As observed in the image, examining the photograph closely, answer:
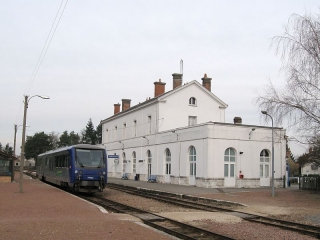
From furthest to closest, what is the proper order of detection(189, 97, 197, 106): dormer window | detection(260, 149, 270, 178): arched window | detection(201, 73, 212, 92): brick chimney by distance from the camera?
detection(201, 73, 212, 92): brick chimney → detection(189, 97, 197, 106): dormer window → detection(260, 149, 270, 178): arched window

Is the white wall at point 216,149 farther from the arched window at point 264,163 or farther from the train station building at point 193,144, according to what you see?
the arched window at point 264,163

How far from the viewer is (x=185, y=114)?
40781mm

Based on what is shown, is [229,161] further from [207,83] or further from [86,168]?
[86,168]

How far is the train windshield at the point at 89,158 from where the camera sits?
2277cm

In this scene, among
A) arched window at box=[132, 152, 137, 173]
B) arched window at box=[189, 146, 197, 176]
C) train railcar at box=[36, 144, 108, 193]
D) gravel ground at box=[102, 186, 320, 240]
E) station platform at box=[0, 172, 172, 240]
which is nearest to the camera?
station platform at box=[0, 172, 172, 240]

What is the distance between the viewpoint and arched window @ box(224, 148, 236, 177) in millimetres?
31797

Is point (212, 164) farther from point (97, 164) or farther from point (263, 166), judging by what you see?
point (97, 164)

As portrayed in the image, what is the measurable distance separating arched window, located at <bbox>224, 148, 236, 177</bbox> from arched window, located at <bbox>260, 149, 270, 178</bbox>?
3185mm

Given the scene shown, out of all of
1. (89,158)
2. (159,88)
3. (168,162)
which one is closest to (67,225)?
(89,158)

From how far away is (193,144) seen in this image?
108 ft

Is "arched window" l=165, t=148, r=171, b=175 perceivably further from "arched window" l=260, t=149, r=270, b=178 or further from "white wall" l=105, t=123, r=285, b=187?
"arched window" l=260, t=149, r=270, b=178

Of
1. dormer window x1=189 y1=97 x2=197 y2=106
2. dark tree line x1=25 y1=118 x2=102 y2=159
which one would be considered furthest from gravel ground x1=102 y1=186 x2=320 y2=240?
dark tree line x1=25 y1=118 x2=102 y2=159

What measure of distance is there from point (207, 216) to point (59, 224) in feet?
19.8

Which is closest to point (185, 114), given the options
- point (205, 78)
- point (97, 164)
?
point (205, 78)
